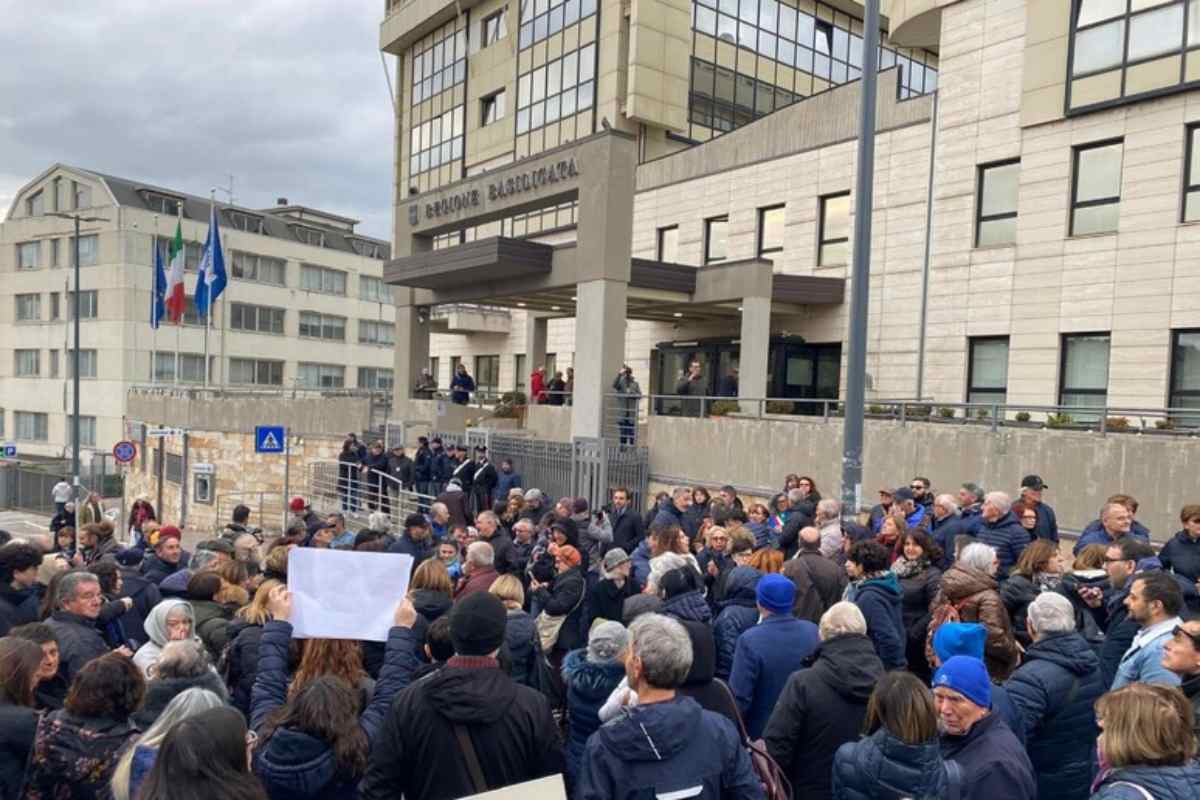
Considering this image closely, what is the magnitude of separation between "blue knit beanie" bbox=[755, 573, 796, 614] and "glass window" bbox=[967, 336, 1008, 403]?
594 inches

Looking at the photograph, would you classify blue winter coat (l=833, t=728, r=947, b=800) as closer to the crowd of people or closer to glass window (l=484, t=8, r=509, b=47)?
the crowd of people

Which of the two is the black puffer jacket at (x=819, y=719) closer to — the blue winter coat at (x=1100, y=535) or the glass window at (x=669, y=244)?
the blue winter coat at (x=1100, y=535)

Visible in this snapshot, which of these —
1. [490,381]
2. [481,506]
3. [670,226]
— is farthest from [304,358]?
[481,506]

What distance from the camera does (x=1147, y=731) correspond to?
2.76 metres

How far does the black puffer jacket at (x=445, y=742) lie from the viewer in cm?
307

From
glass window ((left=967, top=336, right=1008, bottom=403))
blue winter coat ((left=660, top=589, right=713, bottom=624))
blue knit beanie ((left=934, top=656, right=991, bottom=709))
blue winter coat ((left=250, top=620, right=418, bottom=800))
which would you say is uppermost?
glass window ((left=967, top=336, right=1008, bottom=403))

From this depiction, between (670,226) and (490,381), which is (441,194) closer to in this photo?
(670,226)

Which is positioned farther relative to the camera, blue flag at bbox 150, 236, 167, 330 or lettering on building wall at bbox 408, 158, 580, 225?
blue flag at bbox 150, 236, 167, 330

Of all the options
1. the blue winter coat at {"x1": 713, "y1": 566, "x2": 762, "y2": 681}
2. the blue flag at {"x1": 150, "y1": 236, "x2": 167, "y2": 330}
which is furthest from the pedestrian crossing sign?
the blue flag at {"x1": 150, "y1": 236, "x2": 167, "y2": 330}

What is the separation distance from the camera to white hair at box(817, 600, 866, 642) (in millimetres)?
3906

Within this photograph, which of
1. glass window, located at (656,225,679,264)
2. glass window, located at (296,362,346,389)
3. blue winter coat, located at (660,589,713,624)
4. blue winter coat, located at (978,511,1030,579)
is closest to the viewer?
blue winter coat, located at (660,589,713,624)

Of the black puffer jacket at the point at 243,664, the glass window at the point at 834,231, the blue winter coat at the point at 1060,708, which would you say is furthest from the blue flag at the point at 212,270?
the blue winter coat at the point at 1060,708

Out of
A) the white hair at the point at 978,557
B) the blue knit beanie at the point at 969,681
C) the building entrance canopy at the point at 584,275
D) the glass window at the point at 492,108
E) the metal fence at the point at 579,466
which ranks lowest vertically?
the metal fence at the point at 579,466

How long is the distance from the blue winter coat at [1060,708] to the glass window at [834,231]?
18320 millimetres
